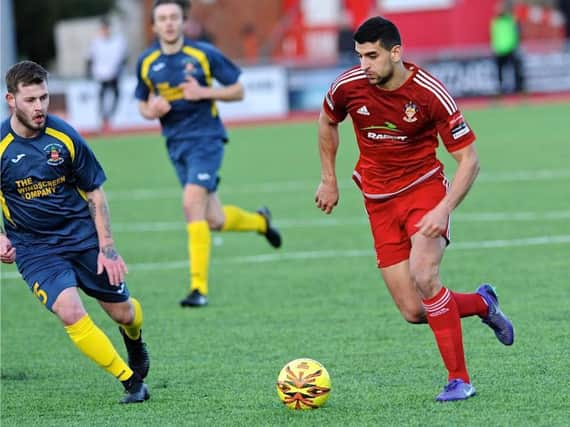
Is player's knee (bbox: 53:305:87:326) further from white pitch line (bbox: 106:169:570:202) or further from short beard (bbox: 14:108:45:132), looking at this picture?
white pitch line (bbox: 106:169:570:202)

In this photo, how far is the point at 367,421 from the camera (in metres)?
5.88

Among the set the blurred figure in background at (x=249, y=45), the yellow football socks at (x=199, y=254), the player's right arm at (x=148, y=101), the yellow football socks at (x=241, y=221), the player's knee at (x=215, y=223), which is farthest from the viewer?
the blurred figure in background at (x=249, y=45)

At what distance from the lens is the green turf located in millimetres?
6246

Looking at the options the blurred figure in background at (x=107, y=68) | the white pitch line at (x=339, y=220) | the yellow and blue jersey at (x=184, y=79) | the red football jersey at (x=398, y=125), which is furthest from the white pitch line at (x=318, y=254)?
the blurred figure in background at (x=107, y=68)

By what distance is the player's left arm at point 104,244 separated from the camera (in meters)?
6.43

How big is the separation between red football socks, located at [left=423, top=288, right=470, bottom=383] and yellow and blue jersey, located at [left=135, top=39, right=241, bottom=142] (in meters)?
4.12

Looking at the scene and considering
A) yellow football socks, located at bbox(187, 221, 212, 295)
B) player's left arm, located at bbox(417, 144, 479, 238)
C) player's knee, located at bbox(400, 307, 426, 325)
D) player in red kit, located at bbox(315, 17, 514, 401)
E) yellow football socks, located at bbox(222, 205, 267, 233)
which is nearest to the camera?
player's left arm, located at bbox(417, 144, 479, 238)

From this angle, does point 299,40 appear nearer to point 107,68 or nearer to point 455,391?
point 107,68

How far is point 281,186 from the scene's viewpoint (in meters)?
16.7

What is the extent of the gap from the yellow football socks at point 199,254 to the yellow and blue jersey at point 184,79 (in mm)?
752

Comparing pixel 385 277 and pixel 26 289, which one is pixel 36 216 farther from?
pixel 26 289

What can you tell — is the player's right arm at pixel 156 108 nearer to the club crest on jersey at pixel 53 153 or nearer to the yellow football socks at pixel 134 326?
the yellow football socks at pixel 134 326

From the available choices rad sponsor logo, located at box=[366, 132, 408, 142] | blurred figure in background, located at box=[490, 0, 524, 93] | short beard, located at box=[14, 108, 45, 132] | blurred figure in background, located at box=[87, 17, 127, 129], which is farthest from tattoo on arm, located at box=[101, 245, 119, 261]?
blurred figure in background, located at box=[490, 0, 524, 93]

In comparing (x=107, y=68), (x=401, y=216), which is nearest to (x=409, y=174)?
(x=401, y=216)
